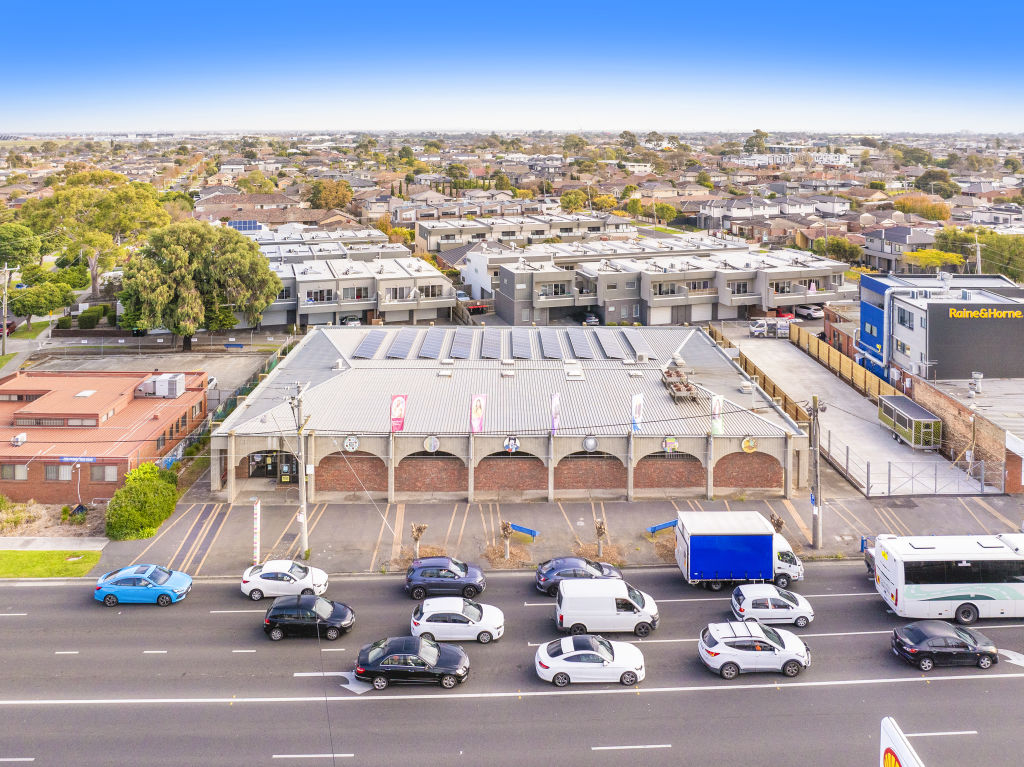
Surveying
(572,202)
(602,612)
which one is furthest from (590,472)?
(572,202)

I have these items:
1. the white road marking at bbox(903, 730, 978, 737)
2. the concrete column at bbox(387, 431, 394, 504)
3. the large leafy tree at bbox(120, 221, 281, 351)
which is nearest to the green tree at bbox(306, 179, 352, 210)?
the large leafy tree at bbox(120, 221, 281, 351)

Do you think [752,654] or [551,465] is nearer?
[752,654]

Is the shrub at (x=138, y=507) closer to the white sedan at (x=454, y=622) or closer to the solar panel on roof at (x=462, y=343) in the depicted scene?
the white sedan at (x=454, y=622)

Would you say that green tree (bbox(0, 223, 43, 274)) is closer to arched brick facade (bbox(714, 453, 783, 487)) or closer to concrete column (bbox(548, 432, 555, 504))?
concrete column (bbox(548, 432, 555, 504))

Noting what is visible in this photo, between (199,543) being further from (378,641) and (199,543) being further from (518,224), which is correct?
(518,224)

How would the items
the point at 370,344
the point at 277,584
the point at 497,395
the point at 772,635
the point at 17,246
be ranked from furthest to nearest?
the point at 17,246 < the point at 370,344 < the point at 497,395 < the point at 277,584 < the point at 772,635

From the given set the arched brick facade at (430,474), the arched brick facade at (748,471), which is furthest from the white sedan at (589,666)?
the arched brick facade at (748,471)

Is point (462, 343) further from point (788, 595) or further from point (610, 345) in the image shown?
point (788, 595)
